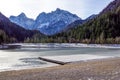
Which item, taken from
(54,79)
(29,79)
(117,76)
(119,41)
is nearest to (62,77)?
(54,79)

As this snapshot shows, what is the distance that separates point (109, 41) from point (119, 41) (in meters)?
12.6

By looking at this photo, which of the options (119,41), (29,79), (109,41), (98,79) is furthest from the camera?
(109,41)

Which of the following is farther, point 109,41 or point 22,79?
point 109,41

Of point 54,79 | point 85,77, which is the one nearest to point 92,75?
point 85,77

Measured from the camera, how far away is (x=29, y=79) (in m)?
21.4

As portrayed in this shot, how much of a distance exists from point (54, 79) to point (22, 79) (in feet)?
7.97

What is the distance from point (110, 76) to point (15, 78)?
6869mm

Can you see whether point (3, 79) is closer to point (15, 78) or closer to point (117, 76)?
point (15, 78)

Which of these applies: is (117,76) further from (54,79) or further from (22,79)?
(22,79)

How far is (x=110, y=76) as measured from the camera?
20562mm

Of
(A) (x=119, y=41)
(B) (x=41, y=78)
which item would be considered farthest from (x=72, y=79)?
(A) (x=119, y=41)

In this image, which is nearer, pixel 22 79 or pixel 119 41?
pixel 22 79

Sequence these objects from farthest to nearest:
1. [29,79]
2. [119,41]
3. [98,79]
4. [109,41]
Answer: [109,41] → [119,41] → [29,79] → [98,79]

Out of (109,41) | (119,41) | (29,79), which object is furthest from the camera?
(109,41)
